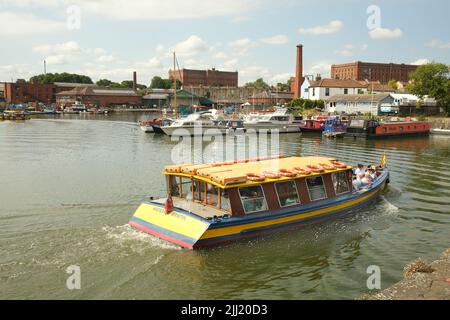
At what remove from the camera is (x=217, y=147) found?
5166cm

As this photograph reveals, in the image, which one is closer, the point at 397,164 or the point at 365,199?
the point at 365,199

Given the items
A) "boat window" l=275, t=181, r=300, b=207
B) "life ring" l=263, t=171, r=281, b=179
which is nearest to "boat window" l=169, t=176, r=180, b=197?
"life ring" l=263, t=171, r=281, b=179

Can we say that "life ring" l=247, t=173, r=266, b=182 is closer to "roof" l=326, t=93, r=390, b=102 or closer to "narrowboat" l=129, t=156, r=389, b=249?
"narrowboat" l=129, t=156, r=389, b=249

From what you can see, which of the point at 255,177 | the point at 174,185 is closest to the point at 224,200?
the point at 255,177

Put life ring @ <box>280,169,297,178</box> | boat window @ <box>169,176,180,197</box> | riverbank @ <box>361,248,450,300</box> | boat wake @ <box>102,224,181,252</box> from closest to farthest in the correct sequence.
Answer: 1. riverbank @ <box>361,248,450,300</box>
2. boat wake @ <box>102,224,181,252</box>
3. life ring @ <box>280,169,297,178</box>
4. boat window @ <box>169,176,180,197</box>

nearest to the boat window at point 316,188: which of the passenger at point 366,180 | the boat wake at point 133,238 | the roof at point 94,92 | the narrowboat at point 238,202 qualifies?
the narrowboat at point 238,202

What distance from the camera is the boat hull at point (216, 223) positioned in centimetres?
1502

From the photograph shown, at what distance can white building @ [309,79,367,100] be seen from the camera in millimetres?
112250

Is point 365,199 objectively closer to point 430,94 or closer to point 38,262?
point 38,262

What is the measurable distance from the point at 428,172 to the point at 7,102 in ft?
498

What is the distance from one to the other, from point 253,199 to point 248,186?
A: 0.60 m

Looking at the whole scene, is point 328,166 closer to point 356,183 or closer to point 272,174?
point 272,174
